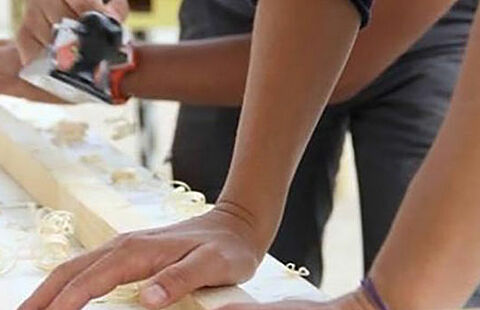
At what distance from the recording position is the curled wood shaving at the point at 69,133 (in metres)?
1.27

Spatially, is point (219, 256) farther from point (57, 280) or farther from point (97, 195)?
point (97, 195)

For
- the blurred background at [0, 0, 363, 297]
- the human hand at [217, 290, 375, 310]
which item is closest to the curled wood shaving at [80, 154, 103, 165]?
the human hand at [217, 290, 375, 310]

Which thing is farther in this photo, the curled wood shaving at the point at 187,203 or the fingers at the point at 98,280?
the curled wood shaving at the point at 187,203

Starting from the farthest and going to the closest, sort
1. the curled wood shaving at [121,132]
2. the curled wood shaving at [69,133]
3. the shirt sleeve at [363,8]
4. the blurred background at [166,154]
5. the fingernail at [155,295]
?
the blurred background at [166,154] < the curled wood shaving at [121,132] < the curled wood shaving at [69,133] < the shirt sleeve at [363,8] < the fingernail at [155,295]

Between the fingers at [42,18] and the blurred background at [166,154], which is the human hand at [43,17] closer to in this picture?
the fingers at [42,18]

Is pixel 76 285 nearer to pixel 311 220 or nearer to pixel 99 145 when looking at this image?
pixel 99 145

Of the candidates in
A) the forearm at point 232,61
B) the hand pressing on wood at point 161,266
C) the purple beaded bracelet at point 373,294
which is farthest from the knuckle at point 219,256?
the forearm at point 232,61

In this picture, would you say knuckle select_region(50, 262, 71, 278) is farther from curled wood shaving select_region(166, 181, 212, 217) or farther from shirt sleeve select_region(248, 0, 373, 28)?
shirt sleeve select_region(248, 0, 373, 28)

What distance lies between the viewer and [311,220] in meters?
1.42

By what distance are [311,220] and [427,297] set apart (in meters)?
0.69

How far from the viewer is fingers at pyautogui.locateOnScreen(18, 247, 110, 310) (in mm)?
822

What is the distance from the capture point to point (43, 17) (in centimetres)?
124

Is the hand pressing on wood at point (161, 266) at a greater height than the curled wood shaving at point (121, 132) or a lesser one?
greater

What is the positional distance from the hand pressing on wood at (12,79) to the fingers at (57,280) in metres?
0.49
